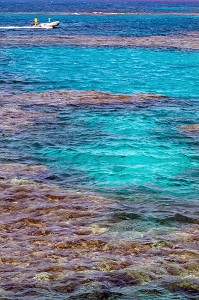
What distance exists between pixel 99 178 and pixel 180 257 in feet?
19.9

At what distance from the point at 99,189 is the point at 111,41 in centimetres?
5544

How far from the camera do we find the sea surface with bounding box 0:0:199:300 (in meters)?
10.9

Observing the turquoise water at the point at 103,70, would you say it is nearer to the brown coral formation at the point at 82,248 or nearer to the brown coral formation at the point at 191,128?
the brown coral formation at the point at 191,128

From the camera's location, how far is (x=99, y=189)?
1623 cm

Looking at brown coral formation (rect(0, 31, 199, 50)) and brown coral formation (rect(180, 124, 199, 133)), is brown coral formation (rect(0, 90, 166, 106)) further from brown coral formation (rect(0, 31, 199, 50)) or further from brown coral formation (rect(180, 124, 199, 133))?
brown coral formation (rect(0, 31, 199, 50))

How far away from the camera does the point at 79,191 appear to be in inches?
627

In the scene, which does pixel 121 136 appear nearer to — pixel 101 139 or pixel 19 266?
pixel 101 139

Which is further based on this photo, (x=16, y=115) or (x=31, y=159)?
(x=16, y=115)

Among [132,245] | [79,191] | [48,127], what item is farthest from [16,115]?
[132,245]

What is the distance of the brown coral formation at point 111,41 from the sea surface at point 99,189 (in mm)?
28989

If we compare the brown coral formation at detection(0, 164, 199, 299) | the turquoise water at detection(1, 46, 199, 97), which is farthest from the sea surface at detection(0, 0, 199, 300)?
the turquoise water at detection(1, 46, 199, 97)

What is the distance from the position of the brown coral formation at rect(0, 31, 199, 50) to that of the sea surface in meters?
29.0

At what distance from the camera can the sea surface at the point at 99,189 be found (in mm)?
10938

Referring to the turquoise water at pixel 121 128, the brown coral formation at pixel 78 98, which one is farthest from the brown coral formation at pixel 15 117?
the brown coral formation at pixel 78 98
